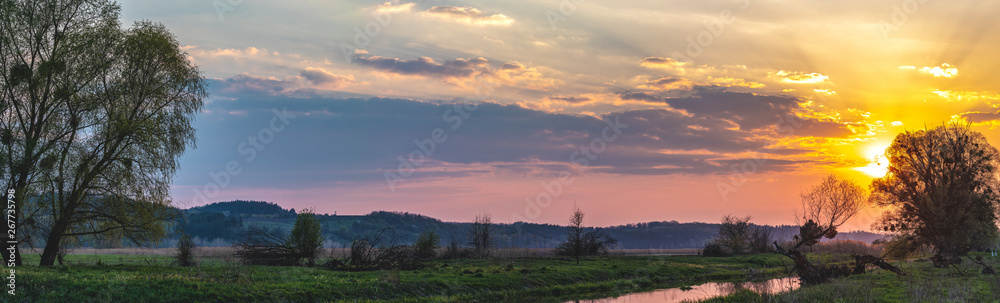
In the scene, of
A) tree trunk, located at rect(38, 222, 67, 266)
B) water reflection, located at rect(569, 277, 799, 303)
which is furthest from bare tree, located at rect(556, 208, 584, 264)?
tree trunk, located at rect(38, 222, 67, 266)

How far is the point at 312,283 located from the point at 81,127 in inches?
728

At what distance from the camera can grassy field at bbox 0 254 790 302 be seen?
24.6 m

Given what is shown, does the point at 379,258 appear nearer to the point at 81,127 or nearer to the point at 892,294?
the point at 81,127

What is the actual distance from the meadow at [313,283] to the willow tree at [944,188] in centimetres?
1827

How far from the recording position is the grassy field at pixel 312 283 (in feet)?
80.6

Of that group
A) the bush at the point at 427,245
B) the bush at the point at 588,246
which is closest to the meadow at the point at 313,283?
the bush at the point at 427,245

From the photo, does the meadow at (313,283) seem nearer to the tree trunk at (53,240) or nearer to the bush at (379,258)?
the tree trunk at (53,240)

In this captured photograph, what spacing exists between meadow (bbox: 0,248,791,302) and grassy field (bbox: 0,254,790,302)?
4 cm

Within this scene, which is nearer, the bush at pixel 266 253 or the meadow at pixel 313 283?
the meadow at pixel 313 283

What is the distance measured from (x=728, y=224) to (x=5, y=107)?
94.5 m

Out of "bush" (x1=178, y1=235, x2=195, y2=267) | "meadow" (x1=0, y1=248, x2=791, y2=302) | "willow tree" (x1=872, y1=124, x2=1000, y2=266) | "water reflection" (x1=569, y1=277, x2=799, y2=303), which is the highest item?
"willow tree" (x1=872, y1=124, x2=1000, y2=266)

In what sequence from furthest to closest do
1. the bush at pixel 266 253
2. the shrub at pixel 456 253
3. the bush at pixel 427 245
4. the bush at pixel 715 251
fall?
Result: the bush at pixel 715 251 < the shrub at pixel 456 253 < the bush at pixel 427 245 < the bush at pixel 266 253

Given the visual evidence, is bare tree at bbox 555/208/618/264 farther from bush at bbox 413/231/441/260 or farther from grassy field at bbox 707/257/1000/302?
grassy field at bbox 707/257/1000/302

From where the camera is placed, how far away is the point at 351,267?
1882 inches
